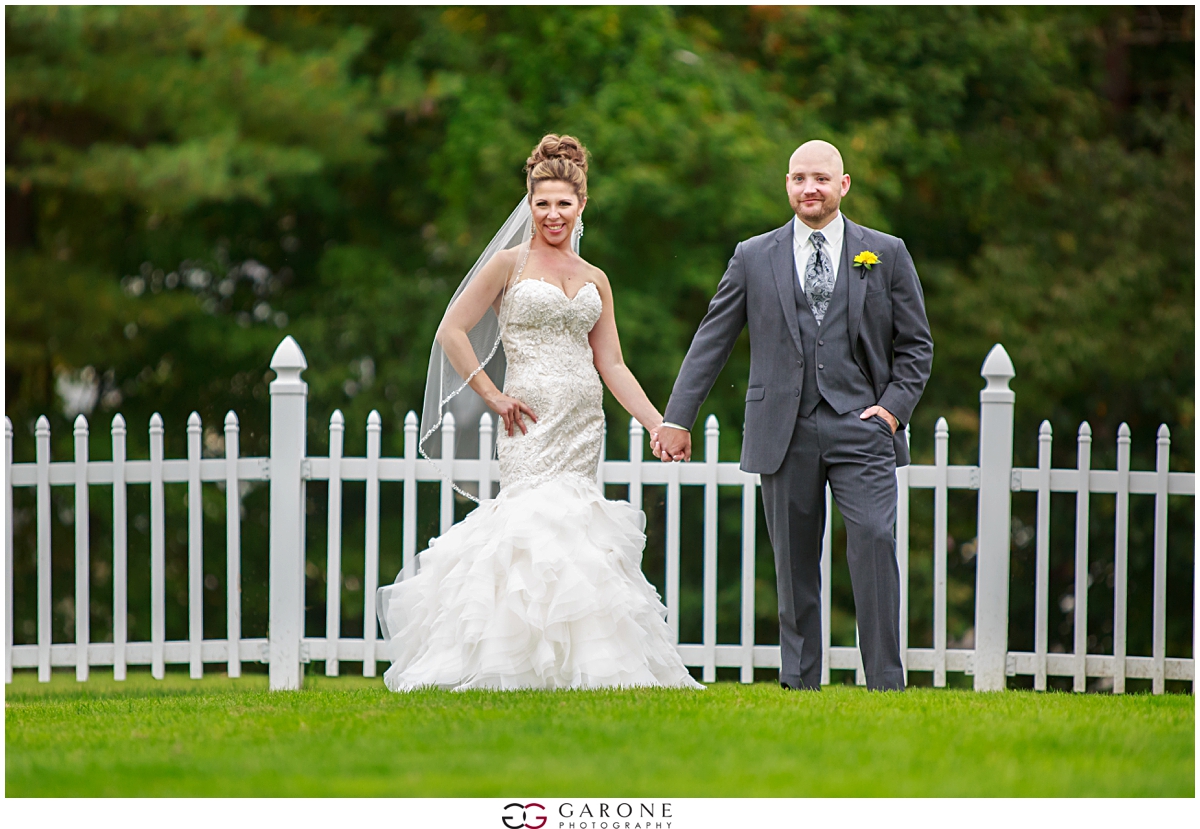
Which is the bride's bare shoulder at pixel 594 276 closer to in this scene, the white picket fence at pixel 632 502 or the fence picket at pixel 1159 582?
the white picket fence at pixel 632 502

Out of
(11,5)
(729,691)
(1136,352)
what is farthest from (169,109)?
(1136,352)

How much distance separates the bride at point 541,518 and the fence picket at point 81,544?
73.8 inches

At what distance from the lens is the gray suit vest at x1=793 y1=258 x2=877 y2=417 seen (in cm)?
436

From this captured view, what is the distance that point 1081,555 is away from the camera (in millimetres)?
5520

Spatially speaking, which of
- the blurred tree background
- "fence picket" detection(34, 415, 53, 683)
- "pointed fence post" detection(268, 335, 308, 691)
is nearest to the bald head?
"pointed fence post" detection(268, 335, 308, 691)

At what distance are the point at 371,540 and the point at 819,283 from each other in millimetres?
2486

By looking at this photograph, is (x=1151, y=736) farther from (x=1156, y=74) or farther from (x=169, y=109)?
(x=1156, y=74)

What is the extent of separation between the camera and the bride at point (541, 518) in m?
4.36

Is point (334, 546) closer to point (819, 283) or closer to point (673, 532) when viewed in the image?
point (673, 532)

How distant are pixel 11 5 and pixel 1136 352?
362 inches

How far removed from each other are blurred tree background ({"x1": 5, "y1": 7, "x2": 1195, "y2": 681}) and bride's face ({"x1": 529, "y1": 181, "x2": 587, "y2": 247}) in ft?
17.2

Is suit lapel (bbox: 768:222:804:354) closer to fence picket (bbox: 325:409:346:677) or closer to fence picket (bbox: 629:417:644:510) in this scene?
fence picket (bbox: 629:417:644:510)
